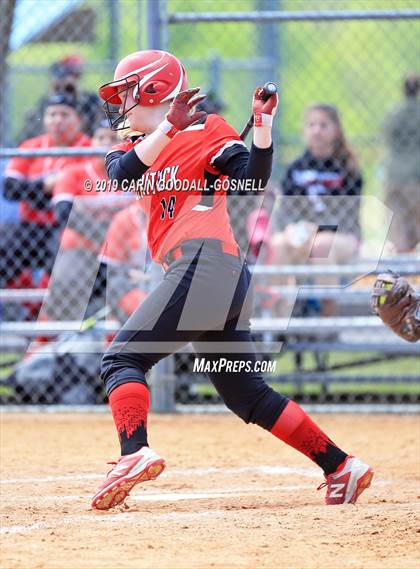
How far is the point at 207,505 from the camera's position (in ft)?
13.3

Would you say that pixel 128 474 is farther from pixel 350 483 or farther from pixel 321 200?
pixel 321 200

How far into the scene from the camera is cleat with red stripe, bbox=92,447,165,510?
3664 mm

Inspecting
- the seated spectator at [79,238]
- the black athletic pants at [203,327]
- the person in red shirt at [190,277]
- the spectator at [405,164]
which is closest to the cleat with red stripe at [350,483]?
the person in red shirt at [190,277]

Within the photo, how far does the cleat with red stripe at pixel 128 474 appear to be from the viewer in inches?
144

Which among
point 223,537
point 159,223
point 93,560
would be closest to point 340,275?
point 159,223

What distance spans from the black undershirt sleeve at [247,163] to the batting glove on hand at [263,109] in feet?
0.29

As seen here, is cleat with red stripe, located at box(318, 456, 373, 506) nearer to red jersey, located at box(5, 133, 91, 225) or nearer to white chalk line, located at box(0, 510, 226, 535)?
white chalk line, located at box(0, 510, 226, 535)

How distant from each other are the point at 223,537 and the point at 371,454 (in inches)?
85.3

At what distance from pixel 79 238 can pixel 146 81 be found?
3.25 m

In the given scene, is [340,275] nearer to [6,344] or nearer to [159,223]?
[6,344]

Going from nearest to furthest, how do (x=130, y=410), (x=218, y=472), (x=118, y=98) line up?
(x=130, y=410)
(x=118, y=98)
(x=218, y=472)

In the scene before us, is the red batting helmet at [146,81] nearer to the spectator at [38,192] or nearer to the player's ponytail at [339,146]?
the spectator at [38,192]

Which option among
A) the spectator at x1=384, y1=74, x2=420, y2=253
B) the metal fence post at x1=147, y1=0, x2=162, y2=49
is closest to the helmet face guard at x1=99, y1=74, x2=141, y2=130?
the metal fence post at x1=147, y1=0, x2=162, y2=49

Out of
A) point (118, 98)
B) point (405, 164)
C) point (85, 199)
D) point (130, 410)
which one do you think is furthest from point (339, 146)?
point (130, 410)
